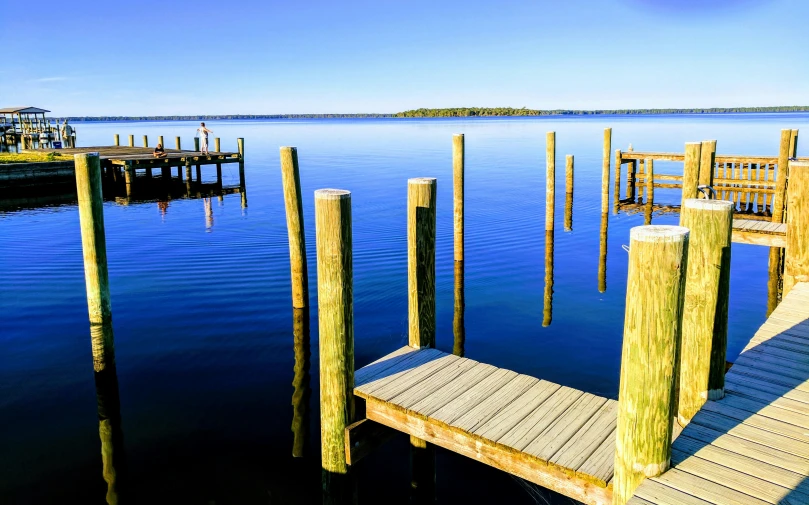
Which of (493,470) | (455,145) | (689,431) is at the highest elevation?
(455,145)

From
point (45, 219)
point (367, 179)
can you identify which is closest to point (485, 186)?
point (367, 179)

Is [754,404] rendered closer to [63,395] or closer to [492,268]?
[63,395]

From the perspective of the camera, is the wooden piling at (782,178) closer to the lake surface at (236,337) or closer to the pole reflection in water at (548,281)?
the lake surface at (236,337)

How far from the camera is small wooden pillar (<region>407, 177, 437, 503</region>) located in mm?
6367

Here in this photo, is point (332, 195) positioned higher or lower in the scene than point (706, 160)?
lower

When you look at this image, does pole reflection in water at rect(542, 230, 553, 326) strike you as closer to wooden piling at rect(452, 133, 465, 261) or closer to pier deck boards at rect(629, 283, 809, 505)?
wooden piling at rect(452, 133, 465, 261)

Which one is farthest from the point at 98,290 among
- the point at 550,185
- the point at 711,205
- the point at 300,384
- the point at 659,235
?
the point at 550,185

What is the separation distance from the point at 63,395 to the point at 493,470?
631 cm

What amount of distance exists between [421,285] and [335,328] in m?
1.31

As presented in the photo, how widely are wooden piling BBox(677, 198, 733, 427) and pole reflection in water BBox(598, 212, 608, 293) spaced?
925 centimetres

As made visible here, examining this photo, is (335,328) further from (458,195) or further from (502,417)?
(458,195)

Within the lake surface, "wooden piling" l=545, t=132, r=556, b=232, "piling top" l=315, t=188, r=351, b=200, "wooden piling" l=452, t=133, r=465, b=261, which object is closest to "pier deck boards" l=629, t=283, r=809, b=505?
the lake surface

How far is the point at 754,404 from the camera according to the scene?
16.7 ft

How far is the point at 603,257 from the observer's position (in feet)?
56.1
